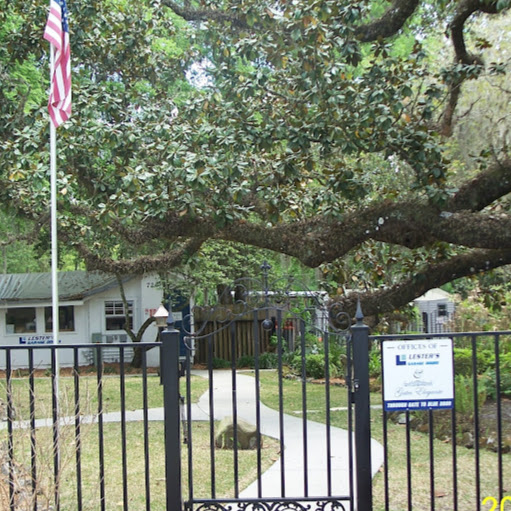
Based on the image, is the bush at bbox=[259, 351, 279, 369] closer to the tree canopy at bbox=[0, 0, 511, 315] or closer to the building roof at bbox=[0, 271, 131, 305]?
the tree canopy at bbox=[0, 0, 511, 315]

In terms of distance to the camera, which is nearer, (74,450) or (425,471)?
(74,450)

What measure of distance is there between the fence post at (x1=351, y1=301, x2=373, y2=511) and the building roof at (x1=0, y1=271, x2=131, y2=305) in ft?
61.2

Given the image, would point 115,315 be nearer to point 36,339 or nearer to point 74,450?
point 36,339

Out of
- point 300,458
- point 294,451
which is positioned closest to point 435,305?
point 294,451

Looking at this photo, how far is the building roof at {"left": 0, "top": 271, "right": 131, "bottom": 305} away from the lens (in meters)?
23.5

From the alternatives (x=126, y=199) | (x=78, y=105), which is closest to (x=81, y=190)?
(x=78, y=105)

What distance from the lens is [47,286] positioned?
79.5 ft

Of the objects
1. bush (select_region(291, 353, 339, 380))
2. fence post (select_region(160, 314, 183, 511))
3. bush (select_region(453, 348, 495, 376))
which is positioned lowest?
bush (select_region(291, 353, 339, 380))

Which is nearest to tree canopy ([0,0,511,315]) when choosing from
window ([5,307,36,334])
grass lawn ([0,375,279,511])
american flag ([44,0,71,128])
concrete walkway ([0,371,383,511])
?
american flag ([44,0,71,128])

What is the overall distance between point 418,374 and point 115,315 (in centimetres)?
2002

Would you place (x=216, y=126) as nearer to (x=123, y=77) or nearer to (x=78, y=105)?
(x=78, y=105)

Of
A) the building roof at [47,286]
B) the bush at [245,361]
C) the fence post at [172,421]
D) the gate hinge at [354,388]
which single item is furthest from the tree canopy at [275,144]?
the building roof at [47,286]

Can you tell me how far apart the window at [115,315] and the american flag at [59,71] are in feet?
53.3

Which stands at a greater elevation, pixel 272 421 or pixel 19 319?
pixel 19 319
